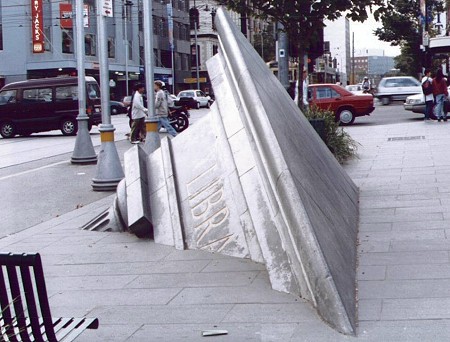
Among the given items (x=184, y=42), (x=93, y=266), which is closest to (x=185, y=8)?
(x=184, y=42)

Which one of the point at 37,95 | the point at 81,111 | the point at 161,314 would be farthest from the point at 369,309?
the point at 37,95

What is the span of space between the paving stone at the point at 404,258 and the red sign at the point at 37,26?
154 feet

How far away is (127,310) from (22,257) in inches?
78.5

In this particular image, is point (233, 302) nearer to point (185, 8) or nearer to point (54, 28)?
point (54, 28)

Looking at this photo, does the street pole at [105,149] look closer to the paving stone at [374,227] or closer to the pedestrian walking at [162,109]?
the paving stone at [374,227]

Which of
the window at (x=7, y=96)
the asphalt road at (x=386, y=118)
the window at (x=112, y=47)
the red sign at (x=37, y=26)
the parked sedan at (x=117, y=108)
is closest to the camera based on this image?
the asphalt road at (x=386, y=118)

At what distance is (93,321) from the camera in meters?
4.56

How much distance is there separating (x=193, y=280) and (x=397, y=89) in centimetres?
3070

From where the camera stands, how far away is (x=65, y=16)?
53250 mm

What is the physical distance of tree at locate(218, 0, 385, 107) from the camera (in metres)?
14.0

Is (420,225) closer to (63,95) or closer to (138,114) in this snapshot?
(138,114)

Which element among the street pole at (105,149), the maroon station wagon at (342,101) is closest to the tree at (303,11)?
the street pole at (105,149)

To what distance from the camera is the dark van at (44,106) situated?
2905 cm

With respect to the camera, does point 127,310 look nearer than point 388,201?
Yes
